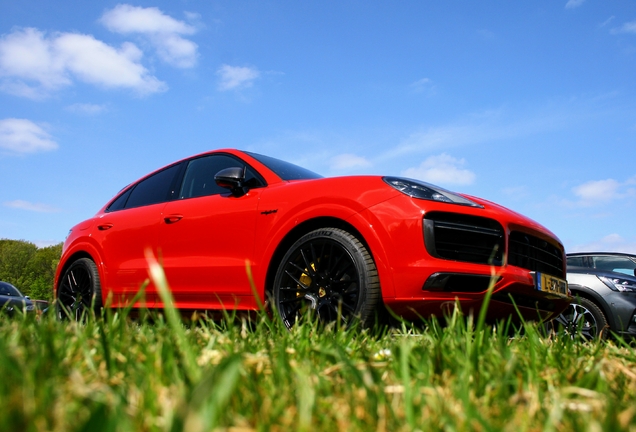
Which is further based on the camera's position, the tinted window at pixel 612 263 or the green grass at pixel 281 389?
the tinted window at pixel 612 263

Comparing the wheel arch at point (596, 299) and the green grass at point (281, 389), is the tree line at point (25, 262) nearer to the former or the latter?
the wheel arch at point (596, 299)

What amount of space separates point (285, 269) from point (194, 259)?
1115 mm

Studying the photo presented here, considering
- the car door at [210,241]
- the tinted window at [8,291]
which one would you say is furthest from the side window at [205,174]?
the tinted window at [8,291]

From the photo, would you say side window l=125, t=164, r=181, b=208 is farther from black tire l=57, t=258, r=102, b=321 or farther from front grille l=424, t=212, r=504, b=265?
front grille l=424, t=212, r=504, b=265

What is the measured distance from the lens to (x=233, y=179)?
Answer: 4.49 m

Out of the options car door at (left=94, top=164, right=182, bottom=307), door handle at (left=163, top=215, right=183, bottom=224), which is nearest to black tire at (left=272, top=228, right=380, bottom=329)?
door handle at (left=163, top=215, right=183, bottom=224)

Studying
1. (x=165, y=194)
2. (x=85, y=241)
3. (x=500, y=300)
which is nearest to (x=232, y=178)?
(x=165, y=194)

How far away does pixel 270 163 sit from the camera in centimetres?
497

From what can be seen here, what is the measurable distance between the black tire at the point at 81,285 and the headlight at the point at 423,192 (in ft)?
11.3

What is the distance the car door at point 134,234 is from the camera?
529cm

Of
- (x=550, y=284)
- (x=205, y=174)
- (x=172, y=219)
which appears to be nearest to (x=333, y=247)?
(x=550, y=284)

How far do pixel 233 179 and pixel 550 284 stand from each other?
98.9 inches

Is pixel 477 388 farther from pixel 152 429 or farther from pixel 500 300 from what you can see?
pixel 500 300

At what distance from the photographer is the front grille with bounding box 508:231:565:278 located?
12.9 feet
